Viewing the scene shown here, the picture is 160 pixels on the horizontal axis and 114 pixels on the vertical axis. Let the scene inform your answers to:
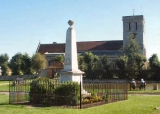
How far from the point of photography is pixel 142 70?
55750 mm

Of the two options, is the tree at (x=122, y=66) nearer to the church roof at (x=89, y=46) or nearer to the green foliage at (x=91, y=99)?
the church roof at (x=89, y=46)

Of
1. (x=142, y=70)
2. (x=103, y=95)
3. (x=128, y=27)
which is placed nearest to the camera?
(x=103, y=95)

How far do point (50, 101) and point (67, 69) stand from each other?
116 inches

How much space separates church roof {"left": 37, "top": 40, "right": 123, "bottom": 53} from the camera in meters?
94.0

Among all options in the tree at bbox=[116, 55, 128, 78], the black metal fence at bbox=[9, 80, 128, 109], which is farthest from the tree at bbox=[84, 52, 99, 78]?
the black metal fence at bbox=[9, 80, 128, 109]

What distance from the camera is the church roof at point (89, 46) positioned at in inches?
3701

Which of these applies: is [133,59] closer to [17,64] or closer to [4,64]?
[17,64]

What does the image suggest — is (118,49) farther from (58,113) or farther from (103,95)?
(58,113)

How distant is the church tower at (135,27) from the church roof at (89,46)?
7.07 meters

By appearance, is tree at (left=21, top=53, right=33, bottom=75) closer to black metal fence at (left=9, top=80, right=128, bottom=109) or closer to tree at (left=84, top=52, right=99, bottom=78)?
tree at (left=84, top=52, right=99, bottom=78)

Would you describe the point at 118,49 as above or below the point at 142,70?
above

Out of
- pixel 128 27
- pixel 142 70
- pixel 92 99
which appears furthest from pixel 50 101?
pixel 128 27

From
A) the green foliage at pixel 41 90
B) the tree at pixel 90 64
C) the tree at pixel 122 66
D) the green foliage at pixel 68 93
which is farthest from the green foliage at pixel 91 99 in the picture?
the tree at pixel 90 64

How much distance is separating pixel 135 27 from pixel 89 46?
1905 cm
